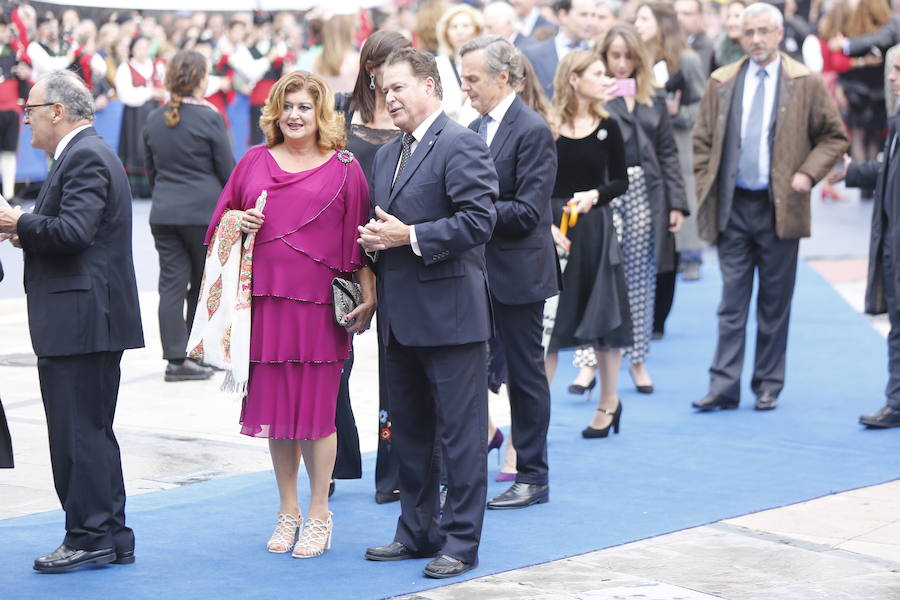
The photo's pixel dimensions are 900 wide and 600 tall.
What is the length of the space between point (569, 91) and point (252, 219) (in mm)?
2644

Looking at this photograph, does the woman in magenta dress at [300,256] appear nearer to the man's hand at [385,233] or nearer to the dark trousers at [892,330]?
the man's hand at [385,233]

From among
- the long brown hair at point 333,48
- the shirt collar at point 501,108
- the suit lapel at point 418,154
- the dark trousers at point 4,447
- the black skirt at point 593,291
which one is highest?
the long brown hair at point 333,48

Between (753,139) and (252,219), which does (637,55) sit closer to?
(753,139)

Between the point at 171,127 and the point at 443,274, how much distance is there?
432cm

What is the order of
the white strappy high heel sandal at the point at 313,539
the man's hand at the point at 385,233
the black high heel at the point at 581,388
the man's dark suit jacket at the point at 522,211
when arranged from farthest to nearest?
the black high heel at the point at 581,388 → the man's dark suit jacket at the point at 522,211 → the white strappy high heel sandal at the point at 313,539 → the man's hand at the point at 385,233

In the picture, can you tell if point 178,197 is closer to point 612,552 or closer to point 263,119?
point 263,119

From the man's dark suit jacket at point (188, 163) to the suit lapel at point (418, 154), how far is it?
397 cm

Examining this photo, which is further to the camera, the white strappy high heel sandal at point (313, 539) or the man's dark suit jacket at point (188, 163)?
the man's dark suit jacket at point (188, 163)

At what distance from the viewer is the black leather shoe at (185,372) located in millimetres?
9156

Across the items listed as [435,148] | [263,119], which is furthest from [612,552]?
[263,119]

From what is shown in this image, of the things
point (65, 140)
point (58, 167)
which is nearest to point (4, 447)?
point (58, 167)

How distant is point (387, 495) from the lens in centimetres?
652

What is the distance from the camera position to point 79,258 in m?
5.37

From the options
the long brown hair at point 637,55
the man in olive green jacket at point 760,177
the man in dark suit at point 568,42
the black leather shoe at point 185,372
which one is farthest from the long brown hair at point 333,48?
the man in olive green jacket at point 760,177
